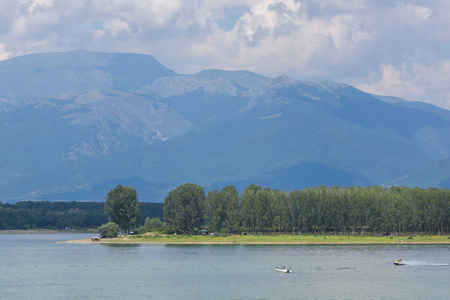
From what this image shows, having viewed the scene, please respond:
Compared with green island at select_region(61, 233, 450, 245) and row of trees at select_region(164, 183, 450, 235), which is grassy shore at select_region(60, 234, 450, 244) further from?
row of trees at select_region(164, 183, 450, 235)

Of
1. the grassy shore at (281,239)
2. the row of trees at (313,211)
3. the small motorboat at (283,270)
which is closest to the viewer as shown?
the small motorboat at (283,270)

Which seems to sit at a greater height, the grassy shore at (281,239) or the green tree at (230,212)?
the green tree at (230,212)

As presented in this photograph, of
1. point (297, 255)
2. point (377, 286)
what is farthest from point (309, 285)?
point (297, 255)

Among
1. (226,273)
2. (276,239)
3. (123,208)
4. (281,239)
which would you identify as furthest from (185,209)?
(226,273)

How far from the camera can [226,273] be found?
354 ft

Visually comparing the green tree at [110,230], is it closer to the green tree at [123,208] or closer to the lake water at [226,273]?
the green tree at [123,208]

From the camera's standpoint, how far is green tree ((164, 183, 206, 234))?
609 feet

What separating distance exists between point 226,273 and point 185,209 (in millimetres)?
78340

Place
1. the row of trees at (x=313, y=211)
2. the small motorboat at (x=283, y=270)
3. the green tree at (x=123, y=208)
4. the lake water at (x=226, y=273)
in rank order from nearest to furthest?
1. the lake water at (x=226, y=273)
2. the small motorboat at (x=283, y=270)
3. the row of trees at (x=313, y=211)
4. the green tree at (x=123, y=208)

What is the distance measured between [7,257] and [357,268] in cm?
6961

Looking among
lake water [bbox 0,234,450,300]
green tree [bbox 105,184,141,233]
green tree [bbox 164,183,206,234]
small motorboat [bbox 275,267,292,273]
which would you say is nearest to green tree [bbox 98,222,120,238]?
green tree [bbox 105,184,141,233]

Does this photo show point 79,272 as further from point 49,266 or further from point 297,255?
point 297,255

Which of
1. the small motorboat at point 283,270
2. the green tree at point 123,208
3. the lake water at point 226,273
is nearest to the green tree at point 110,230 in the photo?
the green tree at point 123,208

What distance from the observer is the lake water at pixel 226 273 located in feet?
287
